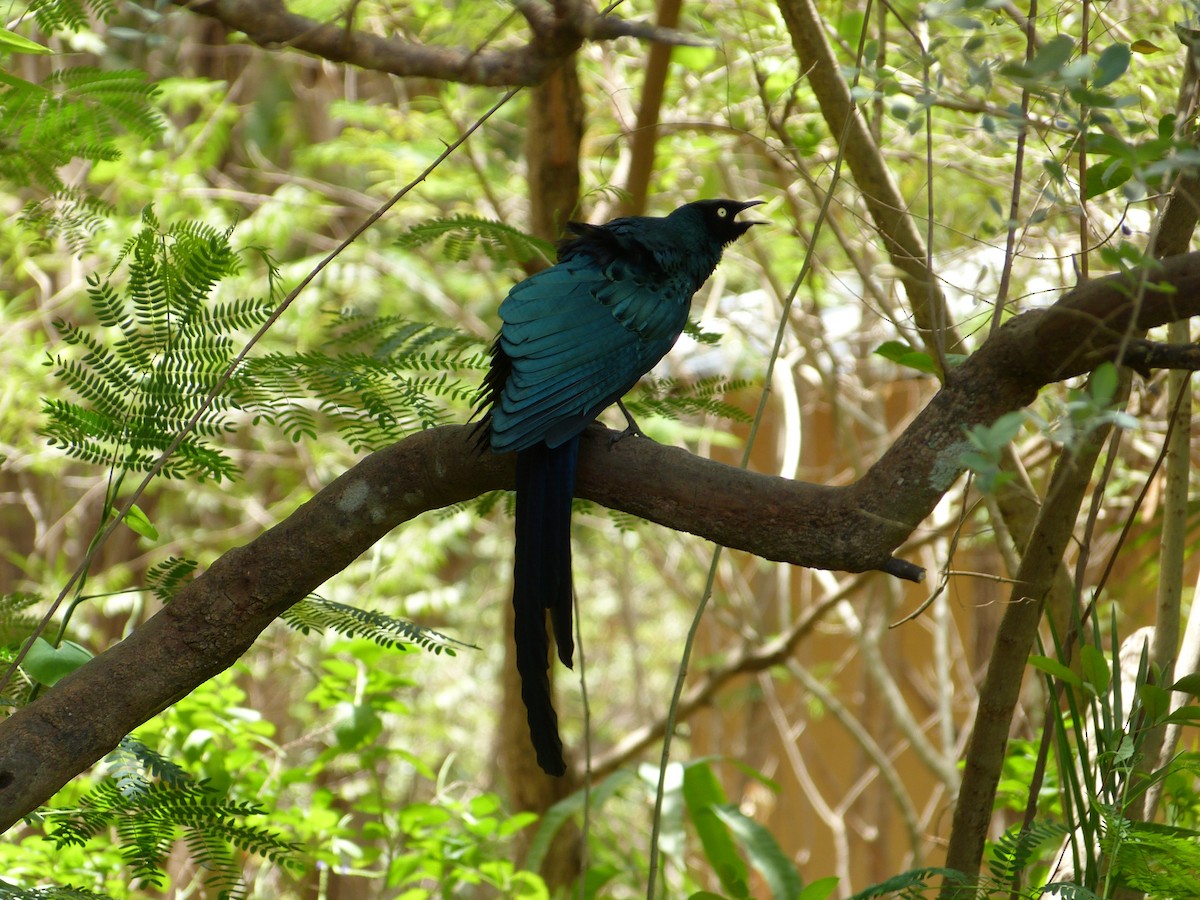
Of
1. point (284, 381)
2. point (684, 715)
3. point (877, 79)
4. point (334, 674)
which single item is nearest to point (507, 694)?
point (684, 715)

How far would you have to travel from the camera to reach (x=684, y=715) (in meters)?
4.17

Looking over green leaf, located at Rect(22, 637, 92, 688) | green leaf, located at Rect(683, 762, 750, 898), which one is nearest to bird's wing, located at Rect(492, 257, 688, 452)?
green leaf, located at Rect(22, 637, 92, 688)

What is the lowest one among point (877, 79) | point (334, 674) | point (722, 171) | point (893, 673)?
point (334, 674)

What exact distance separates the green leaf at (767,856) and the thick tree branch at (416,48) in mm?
1675

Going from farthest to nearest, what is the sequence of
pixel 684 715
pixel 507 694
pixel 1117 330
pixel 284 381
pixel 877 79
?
pixel 684 715, pixel 507 694, pixel 284 381, pixel 877 79, pixel 1117 330

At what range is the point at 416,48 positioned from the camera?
2.32 metres

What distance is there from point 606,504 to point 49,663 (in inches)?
34.6

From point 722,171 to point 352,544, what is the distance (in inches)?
117

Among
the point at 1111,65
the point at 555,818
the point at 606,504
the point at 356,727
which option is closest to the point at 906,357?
the point at 606,504

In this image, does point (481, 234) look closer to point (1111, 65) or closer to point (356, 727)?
point (356, 727)

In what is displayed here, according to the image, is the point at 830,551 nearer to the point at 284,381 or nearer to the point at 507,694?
the point at 284,381

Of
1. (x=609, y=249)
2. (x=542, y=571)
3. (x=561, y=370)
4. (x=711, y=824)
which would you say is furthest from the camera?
(x=711, y=824)

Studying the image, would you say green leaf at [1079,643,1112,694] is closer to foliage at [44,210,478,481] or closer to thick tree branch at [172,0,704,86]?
foliage at [44,210,478,481]

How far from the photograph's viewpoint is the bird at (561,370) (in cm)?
163
